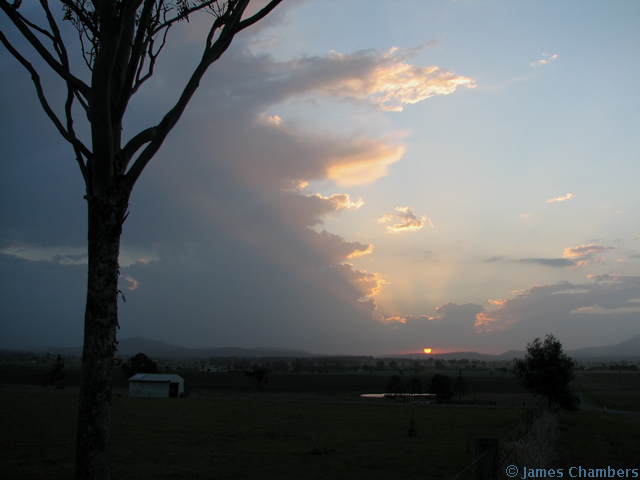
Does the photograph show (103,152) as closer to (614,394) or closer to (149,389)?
(149,389)

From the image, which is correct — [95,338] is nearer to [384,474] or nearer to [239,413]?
[384,474]

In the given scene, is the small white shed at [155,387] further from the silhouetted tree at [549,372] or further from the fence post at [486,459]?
the fence post at [486,459]

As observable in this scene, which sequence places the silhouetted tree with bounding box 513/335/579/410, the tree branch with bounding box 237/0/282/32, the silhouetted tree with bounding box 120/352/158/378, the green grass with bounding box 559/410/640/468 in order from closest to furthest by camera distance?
the tree branch with bounding box 237/0/282/32, the green grass with bounding box 559/410/640/468, the silhouetted tree with bounding box 513/335/579/410, the silhouetted tree with bounding box 120/352/158/378

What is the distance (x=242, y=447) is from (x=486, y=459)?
16904 millimetres

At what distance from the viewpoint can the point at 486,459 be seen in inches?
245

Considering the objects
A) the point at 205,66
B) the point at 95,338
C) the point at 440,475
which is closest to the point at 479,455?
the point at 95,338

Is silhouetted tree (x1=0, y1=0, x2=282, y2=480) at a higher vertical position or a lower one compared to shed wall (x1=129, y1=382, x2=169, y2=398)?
higher

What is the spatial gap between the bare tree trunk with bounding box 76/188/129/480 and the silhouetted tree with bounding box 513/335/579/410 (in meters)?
29.8

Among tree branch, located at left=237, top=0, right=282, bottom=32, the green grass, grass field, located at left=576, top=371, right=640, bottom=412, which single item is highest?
tree branch, located at left=237, top=0, right=282, bottom=32

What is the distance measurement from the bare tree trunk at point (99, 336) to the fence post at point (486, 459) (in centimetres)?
Answer: 429

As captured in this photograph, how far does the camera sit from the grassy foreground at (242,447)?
15.7m

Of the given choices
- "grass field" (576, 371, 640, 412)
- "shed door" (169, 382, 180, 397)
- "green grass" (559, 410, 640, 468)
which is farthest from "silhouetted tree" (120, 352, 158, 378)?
"green grass" (559, 410, 640, 468)

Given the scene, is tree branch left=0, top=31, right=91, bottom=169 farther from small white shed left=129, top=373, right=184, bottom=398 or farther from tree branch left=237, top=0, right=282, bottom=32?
small white shed left=129, top=373, right=184, bottom=398
